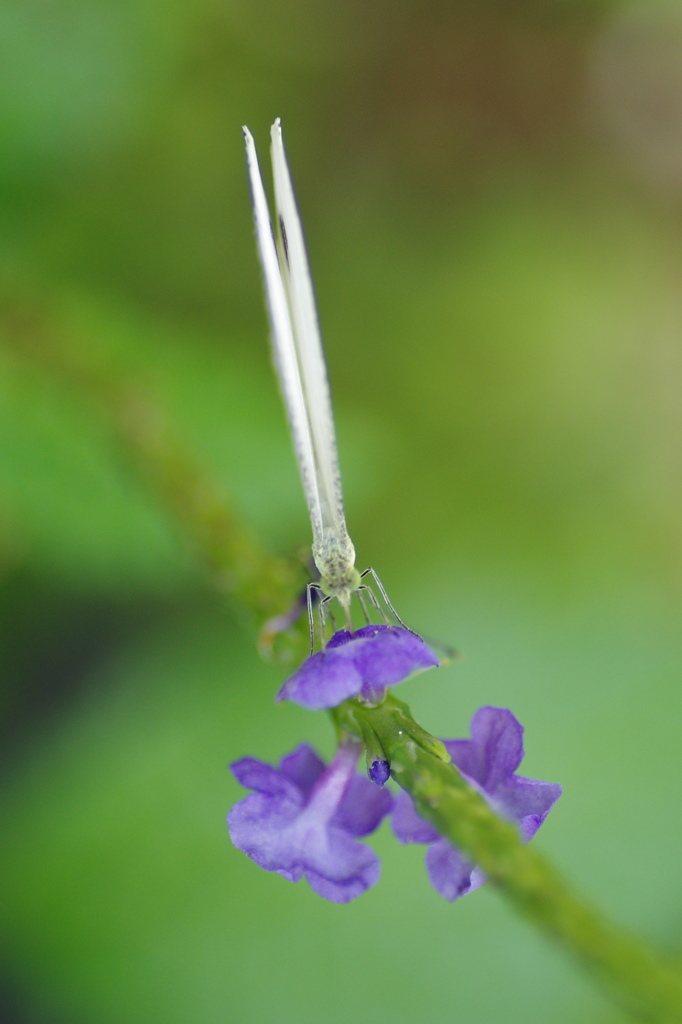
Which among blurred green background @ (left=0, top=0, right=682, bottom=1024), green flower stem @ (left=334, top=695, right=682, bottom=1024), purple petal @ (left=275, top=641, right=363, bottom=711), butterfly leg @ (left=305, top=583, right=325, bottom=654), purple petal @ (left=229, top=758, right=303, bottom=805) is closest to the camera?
green flower stem @ (left=334, top=695, right=682, bottom=1024)

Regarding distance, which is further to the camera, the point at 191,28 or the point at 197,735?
the point at 191,28

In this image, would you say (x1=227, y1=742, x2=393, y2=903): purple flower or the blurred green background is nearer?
(x1=227, y1=742, x2=393, y2=903): purple flower

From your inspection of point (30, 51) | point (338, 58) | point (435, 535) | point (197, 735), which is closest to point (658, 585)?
point (435, 535)

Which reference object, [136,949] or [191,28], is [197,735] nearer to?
[136,949]

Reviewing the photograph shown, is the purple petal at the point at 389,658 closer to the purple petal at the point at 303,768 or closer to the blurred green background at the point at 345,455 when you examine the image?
the purple petal at the point at 303,768

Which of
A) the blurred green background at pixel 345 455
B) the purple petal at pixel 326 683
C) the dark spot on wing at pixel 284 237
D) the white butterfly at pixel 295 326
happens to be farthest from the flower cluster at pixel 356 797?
the blurred green background at pixel 345 455

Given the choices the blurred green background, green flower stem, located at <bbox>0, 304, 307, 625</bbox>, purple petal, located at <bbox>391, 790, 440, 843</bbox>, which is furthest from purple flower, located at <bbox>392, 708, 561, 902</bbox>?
the blurred green background

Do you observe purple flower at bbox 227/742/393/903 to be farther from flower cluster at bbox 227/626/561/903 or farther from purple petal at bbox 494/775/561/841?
purple petal at bbox 494/775/561/841
